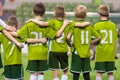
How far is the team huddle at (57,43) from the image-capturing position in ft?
17.7

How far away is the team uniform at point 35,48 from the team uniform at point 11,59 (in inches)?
6.8

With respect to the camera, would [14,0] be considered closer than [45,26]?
No

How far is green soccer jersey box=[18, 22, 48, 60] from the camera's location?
5430 millimetres

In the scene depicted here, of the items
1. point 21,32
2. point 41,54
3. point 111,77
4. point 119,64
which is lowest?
point 119,64

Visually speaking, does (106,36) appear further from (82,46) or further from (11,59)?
(11,59)

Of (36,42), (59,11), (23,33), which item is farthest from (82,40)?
(23,33)

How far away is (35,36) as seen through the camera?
18.0ft

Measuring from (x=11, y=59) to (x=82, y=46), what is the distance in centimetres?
110

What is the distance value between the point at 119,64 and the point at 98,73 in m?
4.00

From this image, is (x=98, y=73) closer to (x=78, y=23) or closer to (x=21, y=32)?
(x=78, y=23)

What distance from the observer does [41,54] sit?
5531mm

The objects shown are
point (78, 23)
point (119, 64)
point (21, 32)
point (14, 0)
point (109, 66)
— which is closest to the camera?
point (21, 32)

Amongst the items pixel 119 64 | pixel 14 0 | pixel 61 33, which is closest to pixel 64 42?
pixel 61 33

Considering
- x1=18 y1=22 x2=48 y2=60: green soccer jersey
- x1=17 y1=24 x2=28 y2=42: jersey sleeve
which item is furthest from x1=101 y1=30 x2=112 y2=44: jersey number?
x1=17 y1=24 x2=28 y2=42: jersey sleeve
